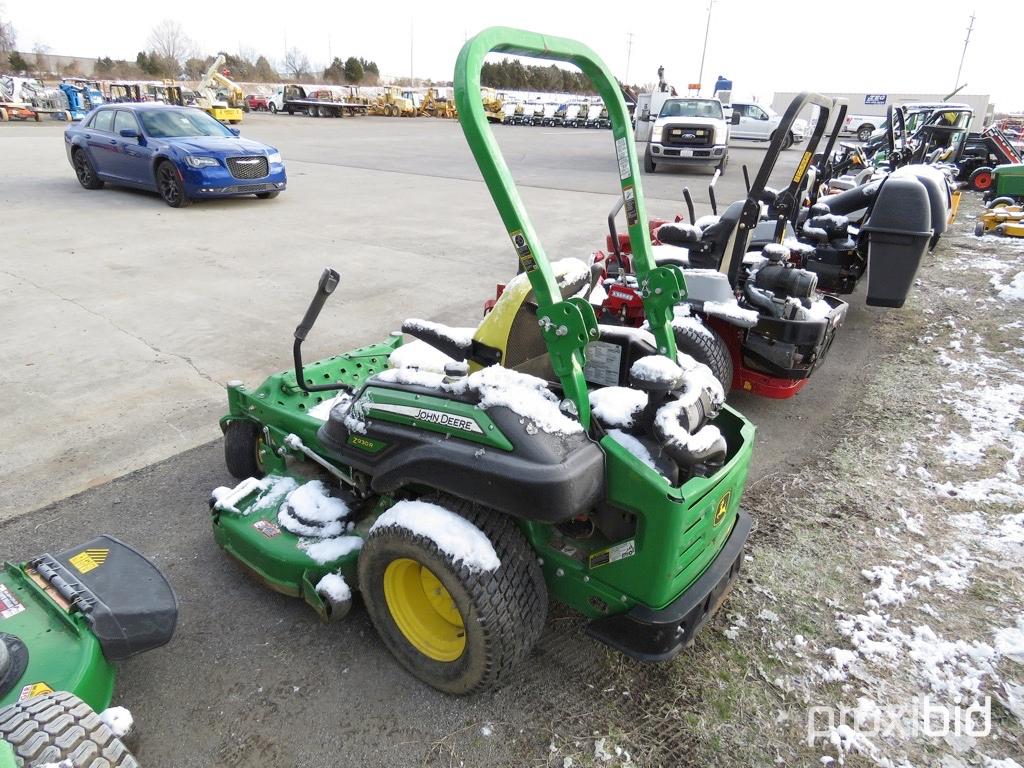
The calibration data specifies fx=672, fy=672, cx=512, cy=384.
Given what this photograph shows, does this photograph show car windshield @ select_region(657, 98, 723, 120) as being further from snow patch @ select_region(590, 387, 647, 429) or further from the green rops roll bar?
snow patch @ select_region(590, 387, 647, 429)

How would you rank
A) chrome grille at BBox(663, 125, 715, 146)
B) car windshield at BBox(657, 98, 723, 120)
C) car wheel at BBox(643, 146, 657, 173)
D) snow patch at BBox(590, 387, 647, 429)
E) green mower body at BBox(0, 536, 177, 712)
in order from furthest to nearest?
car windshield at BBox(657, 98, 723, 120) < car wheel at BBox(643, 146, 657, 173) < chrome grille at BBox(663, 125, 715, 146) < snow patch at BBox(590, 387, 647, 429) < green mower body at BBox(0, 536, 177, 712)

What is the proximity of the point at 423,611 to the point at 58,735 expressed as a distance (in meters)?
1.14

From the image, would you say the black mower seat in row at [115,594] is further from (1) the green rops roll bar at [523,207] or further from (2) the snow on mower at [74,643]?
(1) the green rops roll bar at [523,207]

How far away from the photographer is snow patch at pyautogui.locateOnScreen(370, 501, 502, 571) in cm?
204

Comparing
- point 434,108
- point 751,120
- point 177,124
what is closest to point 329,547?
point 177,124

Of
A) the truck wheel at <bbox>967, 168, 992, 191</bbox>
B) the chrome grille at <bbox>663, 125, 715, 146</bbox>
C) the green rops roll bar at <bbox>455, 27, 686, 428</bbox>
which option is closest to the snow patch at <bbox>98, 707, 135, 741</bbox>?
the green rops roll bar at <bbox>455, 27, 686, 428</bbox>

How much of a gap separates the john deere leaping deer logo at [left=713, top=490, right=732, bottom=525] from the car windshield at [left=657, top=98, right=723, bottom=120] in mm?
17558

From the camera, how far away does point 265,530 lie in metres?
2.64

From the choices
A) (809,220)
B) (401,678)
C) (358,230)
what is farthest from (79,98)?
(401,678)

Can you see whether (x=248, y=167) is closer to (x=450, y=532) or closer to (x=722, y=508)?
(x=450, y=532)

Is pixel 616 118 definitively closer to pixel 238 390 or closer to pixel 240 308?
pixel 238 390

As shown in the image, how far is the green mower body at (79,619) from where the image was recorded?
1.86 meters

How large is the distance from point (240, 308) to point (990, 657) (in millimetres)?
5815

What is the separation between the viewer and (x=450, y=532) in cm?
208
